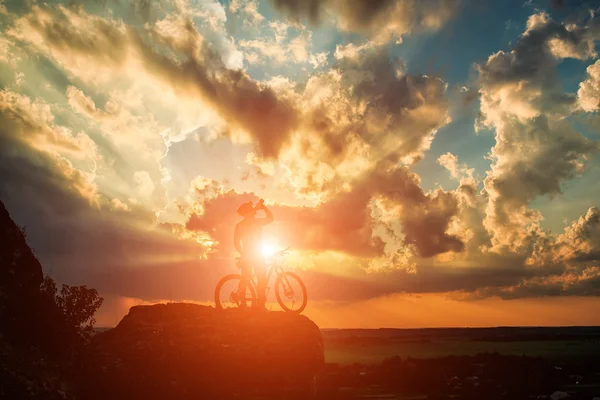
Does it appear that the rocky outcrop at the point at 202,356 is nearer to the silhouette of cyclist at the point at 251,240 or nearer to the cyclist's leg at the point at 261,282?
the cyclist's leg at the point at 261,282

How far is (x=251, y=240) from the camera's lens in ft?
59.5

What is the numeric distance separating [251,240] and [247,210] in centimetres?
129

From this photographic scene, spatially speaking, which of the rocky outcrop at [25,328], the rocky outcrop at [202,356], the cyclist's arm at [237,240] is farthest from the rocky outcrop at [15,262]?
the cyclist's arm at [237,240]

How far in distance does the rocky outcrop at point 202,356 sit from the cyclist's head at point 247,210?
4.11 m

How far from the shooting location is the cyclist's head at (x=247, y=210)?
59.7 feet

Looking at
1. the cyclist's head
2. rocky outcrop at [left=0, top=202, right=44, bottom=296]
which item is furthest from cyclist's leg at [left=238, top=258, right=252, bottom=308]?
rocky outcrop at [left=0, top=202, right=44, bottom=296]

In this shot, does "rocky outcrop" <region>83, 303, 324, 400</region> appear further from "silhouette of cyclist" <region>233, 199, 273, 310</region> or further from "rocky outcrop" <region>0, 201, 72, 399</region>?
"silhouette of cyclist" <region>233, 199, 273, 310</region>

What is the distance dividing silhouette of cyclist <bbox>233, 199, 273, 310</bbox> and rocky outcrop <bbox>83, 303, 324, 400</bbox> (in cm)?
193

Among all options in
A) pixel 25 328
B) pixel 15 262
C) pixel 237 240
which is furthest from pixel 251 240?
pixel 25 328

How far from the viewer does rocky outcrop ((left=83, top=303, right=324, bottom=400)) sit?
13805 mm

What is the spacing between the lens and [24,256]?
1371cm

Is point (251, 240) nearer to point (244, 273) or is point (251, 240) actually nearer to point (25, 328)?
point (244, 273)

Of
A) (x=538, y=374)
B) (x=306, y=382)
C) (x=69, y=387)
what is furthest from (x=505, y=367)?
(x=69, y=387)

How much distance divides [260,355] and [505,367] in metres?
91.0
